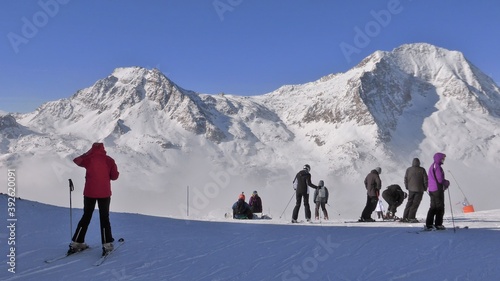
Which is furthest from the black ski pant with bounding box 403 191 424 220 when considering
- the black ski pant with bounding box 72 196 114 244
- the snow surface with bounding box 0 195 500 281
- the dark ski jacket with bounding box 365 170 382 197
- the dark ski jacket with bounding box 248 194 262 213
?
the dark ski jacket with bounding box 248 194 262 213

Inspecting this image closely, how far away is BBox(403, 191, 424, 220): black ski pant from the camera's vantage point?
12.9 metres

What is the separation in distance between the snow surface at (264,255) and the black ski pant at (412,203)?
2336mm

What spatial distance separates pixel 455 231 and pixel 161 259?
6.76 metres

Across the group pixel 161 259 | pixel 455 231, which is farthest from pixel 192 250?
pixel 455 231

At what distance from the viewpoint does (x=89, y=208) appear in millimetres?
8195

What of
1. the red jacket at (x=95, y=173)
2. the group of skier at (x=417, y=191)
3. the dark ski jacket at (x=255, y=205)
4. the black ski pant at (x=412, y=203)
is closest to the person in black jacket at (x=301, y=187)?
the group of skier at (x=417, y=191)

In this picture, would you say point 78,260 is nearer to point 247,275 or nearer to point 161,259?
point 161,259

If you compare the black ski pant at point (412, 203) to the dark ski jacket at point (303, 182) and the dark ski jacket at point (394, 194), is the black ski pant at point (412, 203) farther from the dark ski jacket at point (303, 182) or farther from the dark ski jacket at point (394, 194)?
the dark ski jacket at point (303, 182)

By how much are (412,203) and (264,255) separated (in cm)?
661

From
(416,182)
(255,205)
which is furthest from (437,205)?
(255,205)

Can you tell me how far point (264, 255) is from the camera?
27.7 feet

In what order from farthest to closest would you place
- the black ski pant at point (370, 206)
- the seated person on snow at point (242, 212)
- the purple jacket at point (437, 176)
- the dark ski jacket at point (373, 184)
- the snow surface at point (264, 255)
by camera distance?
1. the seated person on snow at point (242, 212)
2. the dark ski jacket at point (373, 184)
3. the black ski pant at point (370, 206)
4. the purple jacket at point (437, 176)
5. the snow surface at point (264, 255)

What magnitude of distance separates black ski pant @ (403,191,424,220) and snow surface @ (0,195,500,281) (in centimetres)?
234

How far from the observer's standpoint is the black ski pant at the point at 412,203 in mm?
12944
